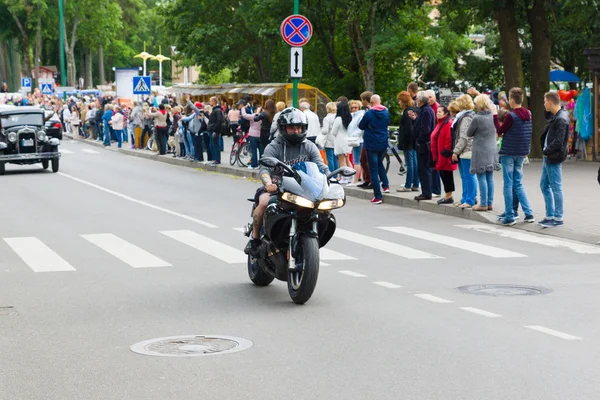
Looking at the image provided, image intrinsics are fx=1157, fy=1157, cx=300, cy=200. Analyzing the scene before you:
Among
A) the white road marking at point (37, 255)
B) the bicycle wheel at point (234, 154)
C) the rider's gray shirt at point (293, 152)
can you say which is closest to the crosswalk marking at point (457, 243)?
the rider's gray shirt at point (293, 152)

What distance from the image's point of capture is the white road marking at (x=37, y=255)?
41.4ft

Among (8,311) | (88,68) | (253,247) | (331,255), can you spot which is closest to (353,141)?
(331,255)

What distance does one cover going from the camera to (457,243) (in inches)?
579

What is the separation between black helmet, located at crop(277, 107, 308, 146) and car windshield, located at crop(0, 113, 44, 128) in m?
21.3

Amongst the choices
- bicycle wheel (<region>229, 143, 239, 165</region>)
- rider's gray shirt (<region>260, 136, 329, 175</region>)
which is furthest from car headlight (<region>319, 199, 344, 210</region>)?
bicycle wheel (<region>229, 143, 239, 165</region>)

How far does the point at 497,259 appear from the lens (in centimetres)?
1310

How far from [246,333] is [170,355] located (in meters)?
0.93

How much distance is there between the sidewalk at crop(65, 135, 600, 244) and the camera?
1553 cm

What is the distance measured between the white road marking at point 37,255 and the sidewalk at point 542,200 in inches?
255

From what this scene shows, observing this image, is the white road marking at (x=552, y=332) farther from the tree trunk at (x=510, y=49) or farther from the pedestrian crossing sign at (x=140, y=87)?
the pedestrian crossing sign at (x=140, y=87)

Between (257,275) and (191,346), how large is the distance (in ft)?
9.79

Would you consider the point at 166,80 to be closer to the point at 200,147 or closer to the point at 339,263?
the point at 200,147

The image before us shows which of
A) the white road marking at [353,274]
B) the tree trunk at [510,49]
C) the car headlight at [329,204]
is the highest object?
the tree trunk at [510,49]

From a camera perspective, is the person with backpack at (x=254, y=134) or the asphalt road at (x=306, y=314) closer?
the asphalt road at (x=306, y=314)
